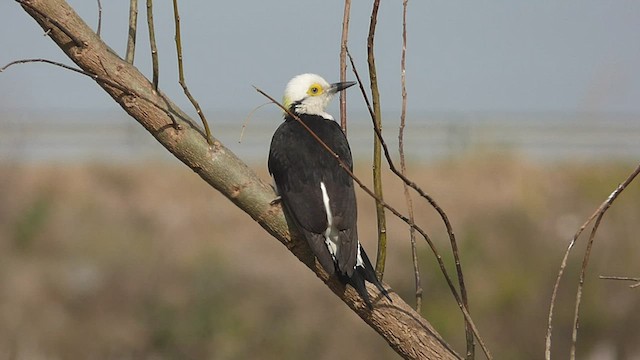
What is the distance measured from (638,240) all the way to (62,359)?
7491mm

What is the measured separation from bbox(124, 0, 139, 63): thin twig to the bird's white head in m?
2.00

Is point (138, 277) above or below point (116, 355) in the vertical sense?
above

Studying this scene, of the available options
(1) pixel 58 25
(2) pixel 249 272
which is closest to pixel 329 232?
(1) pixel 58 25

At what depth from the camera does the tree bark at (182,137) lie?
3.32 metres

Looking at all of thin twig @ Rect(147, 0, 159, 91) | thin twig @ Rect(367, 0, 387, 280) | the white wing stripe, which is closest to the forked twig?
thin twig @ Rect(367, 0, 387, 280)

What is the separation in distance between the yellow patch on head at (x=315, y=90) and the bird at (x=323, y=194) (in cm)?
29

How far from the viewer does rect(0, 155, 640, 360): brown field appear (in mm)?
12582

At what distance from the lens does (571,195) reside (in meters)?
15.4

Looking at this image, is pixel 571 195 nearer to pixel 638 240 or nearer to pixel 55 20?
pixel 638 240

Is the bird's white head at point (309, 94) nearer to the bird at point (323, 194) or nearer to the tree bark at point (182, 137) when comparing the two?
the bird at point (323, 194)

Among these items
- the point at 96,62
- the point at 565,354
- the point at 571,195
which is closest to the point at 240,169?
the point at 96,62

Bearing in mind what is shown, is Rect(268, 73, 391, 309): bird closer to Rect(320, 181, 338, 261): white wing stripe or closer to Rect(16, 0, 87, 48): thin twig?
Rect(320, 181, 338, 261): white wing stripe

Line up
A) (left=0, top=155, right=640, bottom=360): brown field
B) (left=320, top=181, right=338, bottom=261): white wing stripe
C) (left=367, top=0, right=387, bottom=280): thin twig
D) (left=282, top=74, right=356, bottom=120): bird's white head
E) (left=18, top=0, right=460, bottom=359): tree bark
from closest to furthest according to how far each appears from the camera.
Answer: (left=367, top=0, right=387, bottom=280): thin twig, (left=18, top=0, right=460, bottom=359): tree bark, (left=320, top=181, right=338, bottom=261): white wing stripe, (left=282, top=74, right=356, bottom=120): bird's white head, (left=0, top=155, right=640, bottom=360): brown field

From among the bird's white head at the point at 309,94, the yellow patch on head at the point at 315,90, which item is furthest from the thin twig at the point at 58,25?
the yellow patch on head at the point at 315,90
